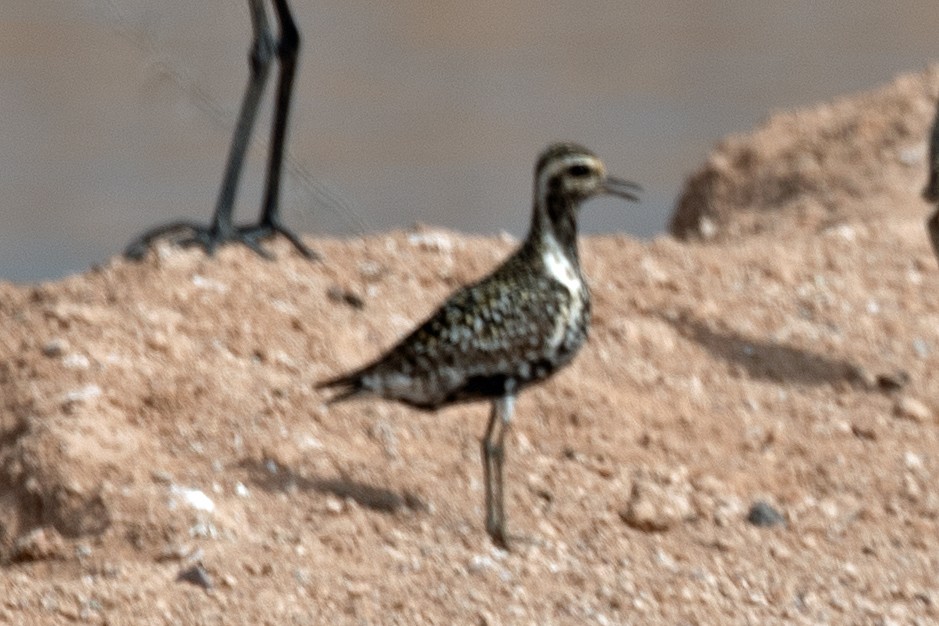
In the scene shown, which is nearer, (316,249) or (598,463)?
(598,463)

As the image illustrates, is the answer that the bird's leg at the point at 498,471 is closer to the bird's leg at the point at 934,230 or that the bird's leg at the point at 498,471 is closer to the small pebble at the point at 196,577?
the small pebble at the point at 196,577

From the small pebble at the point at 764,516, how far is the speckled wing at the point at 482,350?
1126 mm

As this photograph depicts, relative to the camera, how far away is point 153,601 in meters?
6.67

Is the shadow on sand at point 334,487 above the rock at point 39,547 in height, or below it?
above

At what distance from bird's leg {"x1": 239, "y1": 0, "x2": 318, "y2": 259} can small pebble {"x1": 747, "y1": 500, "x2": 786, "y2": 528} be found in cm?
247

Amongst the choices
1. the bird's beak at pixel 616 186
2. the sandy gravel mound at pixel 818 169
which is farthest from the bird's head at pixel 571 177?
the sandy gravel mound at pixel 818 169

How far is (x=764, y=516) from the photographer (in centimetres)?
808

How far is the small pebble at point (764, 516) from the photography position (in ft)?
26.5

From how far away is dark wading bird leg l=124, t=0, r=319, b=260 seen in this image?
9508mm

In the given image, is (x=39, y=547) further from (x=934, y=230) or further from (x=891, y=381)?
(x=934, y=230)

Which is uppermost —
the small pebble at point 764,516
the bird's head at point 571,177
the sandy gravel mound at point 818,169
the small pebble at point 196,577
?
the sandy gravel mound at point 818,169

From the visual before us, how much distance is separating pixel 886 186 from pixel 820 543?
4.93m

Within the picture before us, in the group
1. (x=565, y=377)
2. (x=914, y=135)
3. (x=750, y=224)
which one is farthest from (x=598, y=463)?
(x=914, y=135)

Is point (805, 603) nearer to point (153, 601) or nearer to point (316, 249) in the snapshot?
point (153, 601)
